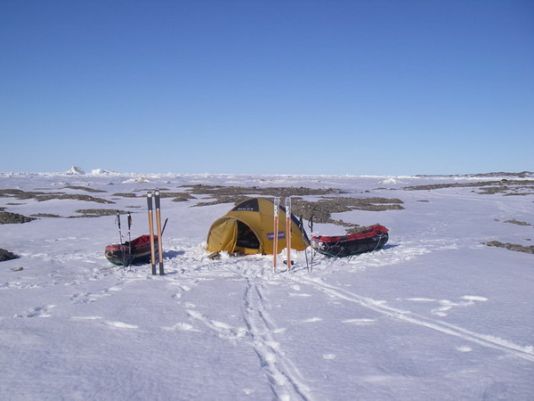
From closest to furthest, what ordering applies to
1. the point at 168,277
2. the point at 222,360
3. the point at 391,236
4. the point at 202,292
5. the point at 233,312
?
1. the point at 222,360
2. the point at 233,312
3. the point at 202,292
4. the point at 168,277
5. the point at 391,236

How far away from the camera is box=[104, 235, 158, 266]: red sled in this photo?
438 inches

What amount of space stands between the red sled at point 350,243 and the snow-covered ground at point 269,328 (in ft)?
1.11

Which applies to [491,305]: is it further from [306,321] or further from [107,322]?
[107,322]

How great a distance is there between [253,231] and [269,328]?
21.5ft

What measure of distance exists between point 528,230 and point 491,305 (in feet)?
44.8

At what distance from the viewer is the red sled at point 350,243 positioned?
39.8 ft

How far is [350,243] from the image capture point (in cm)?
1252

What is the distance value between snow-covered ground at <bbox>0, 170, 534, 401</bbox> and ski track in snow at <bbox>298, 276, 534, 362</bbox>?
32mm

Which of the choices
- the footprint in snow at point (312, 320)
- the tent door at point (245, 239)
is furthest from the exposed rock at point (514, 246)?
the footprint in snow at point (312, 320)

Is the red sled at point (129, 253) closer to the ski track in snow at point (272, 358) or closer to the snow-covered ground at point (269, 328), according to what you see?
the snow-covered ground at point (269, 328)

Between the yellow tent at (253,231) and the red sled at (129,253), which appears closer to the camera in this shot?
the red sled at (129,253)

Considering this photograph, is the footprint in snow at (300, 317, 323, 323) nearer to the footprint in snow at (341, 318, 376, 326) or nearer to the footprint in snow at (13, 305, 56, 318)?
the footprint in snow at (341, 318, 376, 326)

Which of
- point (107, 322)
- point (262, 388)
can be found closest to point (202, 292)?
point (107, 322)

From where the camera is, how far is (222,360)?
5059 millimetres
